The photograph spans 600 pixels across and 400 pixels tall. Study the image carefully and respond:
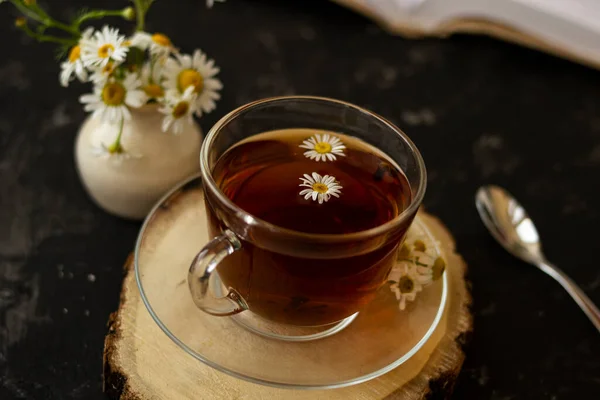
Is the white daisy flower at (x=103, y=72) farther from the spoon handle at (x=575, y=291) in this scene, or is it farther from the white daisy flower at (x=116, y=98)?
the spoon handle at (x=575, y=291)

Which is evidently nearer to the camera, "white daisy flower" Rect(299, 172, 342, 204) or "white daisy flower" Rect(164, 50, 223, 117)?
"white daisy flower" Rect(299, 172, 342, 204)

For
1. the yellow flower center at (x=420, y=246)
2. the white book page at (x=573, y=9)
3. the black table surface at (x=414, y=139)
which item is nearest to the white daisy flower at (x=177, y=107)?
Result: the black table surface at (x=414, y=139)

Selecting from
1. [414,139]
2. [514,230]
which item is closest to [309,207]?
[514,230]

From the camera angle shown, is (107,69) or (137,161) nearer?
(107,69)

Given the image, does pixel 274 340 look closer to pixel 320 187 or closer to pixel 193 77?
pixel 320 187

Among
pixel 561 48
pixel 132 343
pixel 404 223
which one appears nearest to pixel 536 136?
pixel 561 48

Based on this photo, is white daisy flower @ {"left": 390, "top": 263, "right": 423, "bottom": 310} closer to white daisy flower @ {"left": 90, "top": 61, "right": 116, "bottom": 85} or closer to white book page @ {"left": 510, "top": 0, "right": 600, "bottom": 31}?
white daisy flower @ {"left": 90, "top": 61, "right": 116, "bottom": 85}

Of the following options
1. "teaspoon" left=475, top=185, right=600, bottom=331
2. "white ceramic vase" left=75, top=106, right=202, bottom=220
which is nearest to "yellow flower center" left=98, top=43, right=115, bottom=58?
"white ceramic vase" left=75, top=106, right=202, bottom=220
